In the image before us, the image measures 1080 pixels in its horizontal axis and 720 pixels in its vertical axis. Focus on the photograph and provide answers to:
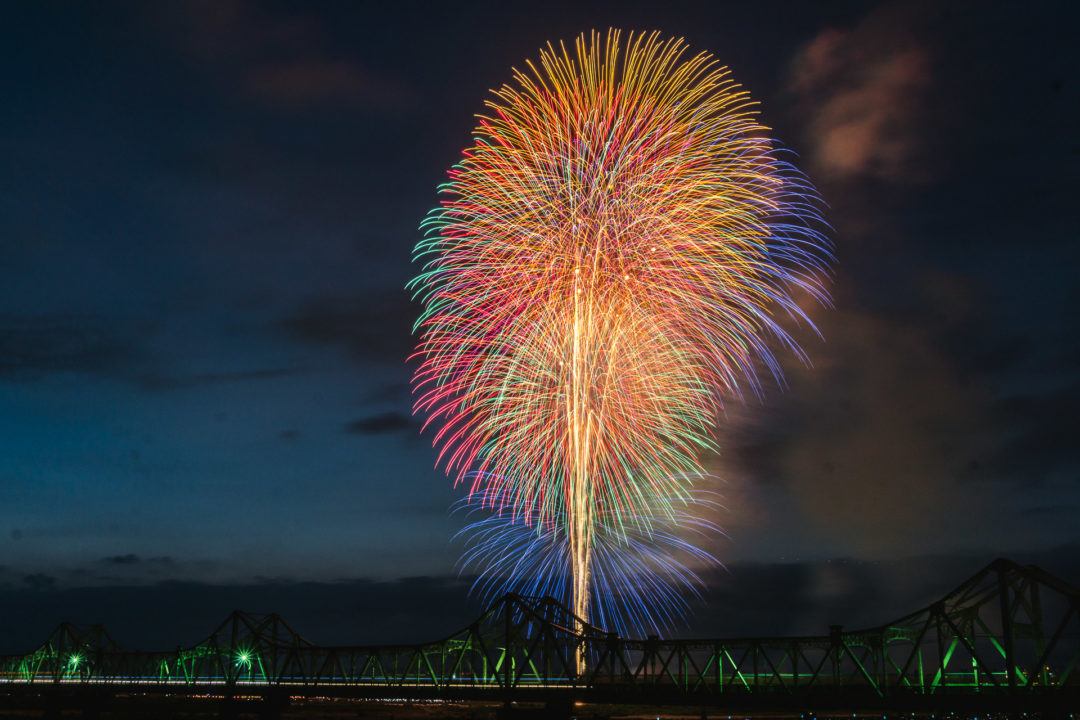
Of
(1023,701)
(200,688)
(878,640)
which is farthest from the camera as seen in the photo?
(200,688)

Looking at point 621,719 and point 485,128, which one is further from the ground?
point 485,128

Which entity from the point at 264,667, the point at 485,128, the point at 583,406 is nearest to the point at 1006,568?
the point at 583,406

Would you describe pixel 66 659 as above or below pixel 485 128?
below

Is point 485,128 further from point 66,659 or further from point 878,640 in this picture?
point 66,659

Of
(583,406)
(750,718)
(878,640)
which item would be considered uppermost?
(583,406)

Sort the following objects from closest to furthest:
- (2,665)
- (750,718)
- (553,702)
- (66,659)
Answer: (553,702) < (750,718) < (66,659) < (2,665)

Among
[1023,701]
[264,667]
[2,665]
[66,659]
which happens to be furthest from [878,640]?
[2,665]

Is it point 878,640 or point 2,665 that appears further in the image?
point 2,665

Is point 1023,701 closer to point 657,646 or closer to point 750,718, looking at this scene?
point 657,646

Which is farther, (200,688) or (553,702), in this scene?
(200,688)
